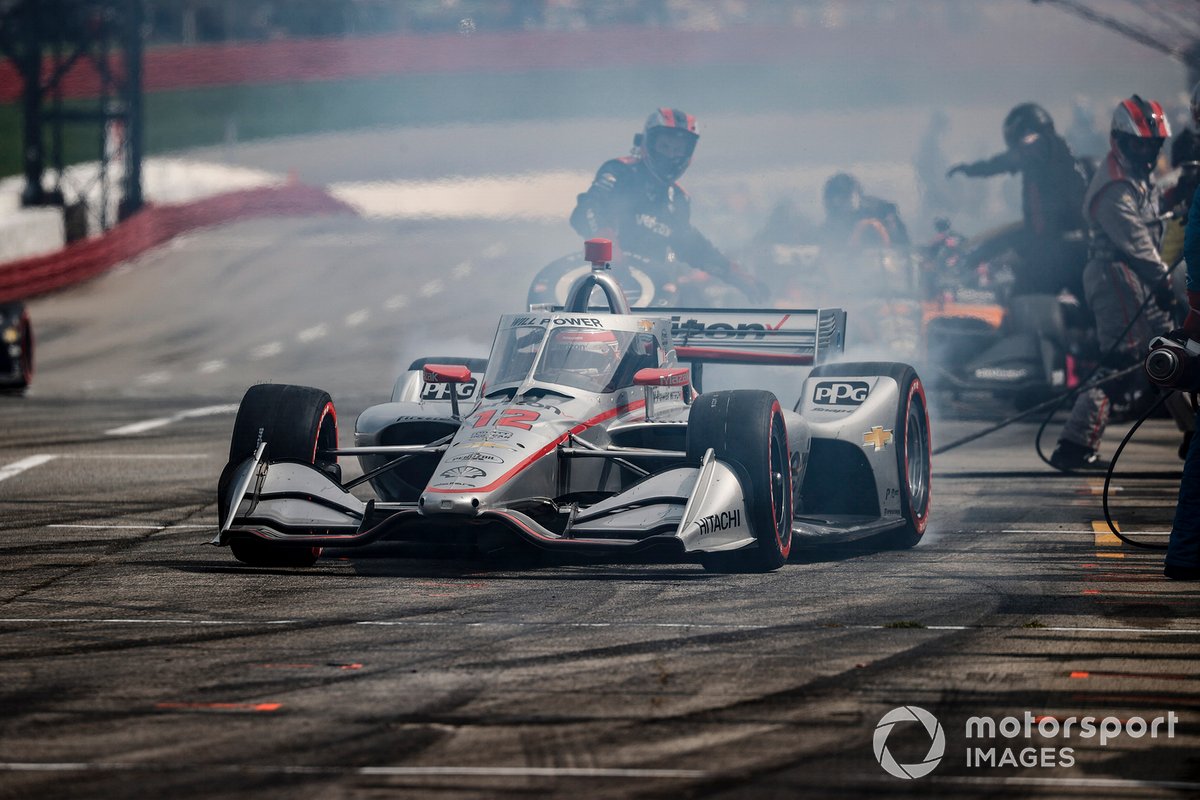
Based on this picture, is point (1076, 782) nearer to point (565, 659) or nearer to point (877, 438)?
point (565, 659)

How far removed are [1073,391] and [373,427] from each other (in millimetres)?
5161

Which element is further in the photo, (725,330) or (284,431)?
(725,330)

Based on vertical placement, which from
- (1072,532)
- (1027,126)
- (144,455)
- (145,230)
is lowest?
(145,230)

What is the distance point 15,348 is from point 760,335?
1176cm

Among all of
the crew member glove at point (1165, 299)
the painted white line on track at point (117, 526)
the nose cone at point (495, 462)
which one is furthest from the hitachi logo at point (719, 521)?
the crew member glove at point (1165, 299)

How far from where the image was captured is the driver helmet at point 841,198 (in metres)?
20.3

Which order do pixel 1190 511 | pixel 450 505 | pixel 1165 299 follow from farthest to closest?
pixel 1165 299 < pixel 1190 511 < pixel 450 505

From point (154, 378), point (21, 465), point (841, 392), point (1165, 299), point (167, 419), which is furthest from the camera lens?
point (154, 378)

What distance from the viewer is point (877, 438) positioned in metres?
9.67

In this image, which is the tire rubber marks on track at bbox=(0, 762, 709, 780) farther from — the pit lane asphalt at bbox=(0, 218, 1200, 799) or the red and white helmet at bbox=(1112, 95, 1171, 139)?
the red and white helmet at bbox=(1112, 95, 1171, 139)

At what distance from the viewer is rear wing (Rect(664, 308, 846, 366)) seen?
10852mm

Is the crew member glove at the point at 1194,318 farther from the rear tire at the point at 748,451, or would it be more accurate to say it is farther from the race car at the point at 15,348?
the race car at the point at 15,348

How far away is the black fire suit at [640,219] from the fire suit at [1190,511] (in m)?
6.82

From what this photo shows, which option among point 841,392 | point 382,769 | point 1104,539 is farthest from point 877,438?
point 382,769
